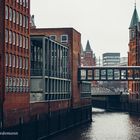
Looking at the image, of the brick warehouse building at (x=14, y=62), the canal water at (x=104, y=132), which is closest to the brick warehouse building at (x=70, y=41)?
the canal water at (x=104, y=132)

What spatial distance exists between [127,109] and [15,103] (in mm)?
101502

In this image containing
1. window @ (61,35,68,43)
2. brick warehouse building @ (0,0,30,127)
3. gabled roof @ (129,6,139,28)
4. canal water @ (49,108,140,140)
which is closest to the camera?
brick warehouse building @ (0,0,30,127)

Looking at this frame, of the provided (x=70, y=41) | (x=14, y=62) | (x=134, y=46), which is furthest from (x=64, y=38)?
(x=134, y=46)

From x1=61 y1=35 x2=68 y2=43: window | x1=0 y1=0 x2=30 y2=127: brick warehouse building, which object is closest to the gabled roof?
x1=61 y1=35 x2=68 y2=43: window

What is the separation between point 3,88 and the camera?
66688 millimetres

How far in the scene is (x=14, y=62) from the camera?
71625mm

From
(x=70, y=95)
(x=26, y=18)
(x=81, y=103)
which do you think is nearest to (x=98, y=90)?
(x=81, y=103)

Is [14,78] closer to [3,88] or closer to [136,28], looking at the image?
[3,88]

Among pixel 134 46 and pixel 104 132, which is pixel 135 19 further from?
pixel 104 132

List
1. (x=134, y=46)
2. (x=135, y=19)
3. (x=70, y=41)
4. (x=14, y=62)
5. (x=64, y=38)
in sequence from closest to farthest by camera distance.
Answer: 1. (x=14, y=62)
2. (x=70, y=41)
3. (x=64, y=38)
4. (x=134, y=46)
5. (x=135, y=19)

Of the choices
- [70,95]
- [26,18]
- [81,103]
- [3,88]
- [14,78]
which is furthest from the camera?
[81,103]

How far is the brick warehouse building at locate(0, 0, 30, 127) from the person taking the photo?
220ft

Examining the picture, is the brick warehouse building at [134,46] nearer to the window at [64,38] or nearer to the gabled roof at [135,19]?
the gabled roof at [135,19]

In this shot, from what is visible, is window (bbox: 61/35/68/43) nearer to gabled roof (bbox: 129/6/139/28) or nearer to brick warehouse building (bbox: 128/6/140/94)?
brick warehouse building (bbox: 128/6/140/94)
